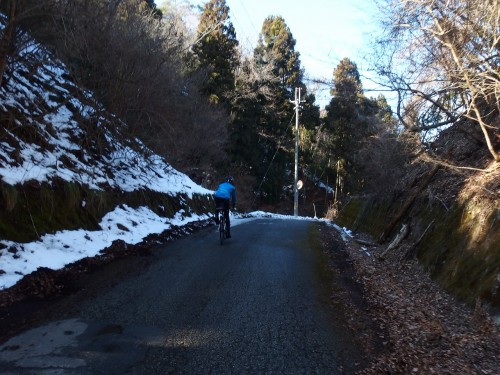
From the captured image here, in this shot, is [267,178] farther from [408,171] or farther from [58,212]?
[58,212]

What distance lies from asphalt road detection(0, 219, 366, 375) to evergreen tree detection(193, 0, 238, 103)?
27.4m

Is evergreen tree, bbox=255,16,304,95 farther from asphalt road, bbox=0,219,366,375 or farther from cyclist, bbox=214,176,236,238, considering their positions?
asphalt road, bbox=0,219,366,375

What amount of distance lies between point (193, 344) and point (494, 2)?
6950 millimetres

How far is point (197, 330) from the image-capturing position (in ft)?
17.2

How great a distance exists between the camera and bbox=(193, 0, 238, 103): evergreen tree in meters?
35.0

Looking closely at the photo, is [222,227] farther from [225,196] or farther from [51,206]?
[51,206]

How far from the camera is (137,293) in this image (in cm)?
661

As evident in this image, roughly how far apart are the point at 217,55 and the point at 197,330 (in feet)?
108

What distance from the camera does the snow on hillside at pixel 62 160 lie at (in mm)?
7770

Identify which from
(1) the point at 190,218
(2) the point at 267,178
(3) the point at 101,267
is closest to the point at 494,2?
(3) the point at 101,267

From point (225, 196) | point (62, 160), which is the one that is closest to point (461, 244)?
point (225, 196)

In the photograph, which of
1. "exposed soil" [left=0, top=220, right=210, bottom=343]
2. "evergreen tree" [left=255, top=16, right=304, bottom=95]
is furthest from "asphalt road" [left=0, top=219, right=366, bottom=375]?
"evergreen tree" [left=255, top=16, right=304, bottom=95]

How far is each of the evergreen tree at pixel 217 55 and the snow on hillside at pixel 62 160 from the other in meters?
20.2

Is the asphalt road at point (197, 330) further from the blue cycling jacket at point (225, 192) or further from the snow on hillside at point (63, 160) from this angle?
the blue cycling jacket at point (225, 192)
